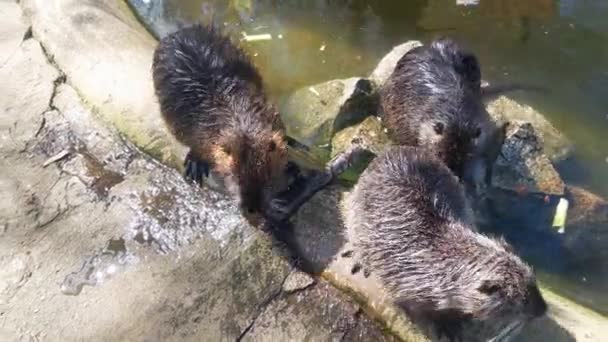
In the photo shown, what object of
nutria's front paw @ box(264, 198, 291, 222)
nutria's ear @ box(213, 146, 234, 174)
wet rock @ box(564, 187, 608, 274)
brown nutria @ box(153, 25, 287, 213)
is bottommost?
wet rock @ box(564, 187, 608, 274)

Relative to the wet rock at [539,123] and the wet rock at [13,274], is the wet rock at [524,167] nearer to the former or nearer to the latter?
the wet rock at [539,123]

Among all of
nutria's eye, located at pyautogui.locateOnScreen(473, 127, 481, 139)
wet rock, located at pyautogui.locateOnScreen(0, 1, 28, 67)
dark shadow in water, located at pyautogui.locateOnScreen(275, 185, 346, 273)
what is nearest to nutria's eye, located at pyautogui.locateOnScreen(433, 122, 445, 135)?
nutria's eye, located at pyautogui.locateOnScreen(473, 127, 481, 139)

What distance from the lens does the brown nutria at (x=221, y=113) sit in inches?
143

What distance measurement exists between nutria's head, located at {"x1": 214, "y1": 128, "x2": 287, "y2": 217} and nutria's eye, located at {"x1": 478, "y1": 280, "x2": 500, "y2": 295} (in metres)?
1.14

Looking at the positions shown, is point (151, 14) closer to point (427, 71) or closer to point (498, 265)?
point (427, 71)

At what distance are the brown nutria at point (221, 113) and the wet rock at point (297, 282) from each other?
43cm

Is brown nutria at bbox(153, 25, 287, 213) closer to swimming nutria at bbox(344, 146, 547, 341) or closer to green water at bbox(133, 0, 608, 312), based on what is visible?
swimming nutria at bbox(344, 146, 547, 341)

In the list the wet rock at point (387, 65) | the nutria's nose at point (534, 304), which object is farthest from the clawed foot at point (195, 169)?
the nutria's nose at point (534, 304)

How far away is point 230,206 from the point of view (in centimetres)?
362

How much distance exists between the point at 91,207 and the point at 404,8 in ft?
11.7

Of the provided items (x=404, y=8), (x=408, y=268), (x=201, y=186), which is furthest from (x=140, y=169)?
(x=404, y=8)

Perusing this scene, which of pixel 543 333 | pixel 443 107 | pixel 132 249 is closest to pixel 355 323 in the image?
pixel 543 333

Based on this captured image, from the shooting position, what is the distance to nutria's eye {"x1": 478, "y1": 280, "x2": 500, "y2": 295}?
3.12 meters

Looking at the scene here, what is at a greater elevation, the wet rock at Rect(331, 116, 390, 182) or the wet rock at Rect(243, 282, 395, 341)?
the wet rock at Rect(243, 282, 395, 341)
